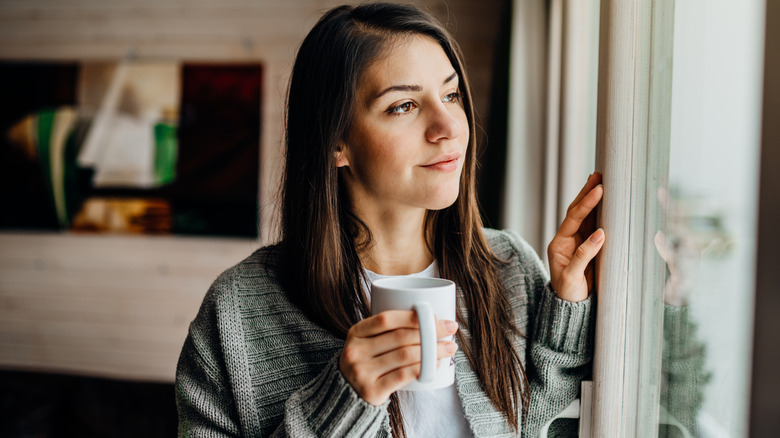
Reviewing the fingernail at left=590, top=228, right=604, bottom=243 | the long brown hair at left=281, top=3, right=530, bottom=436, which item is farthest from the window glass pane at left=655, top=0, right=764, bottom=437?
the long brown hair at left=281, top=3, right=530, bottom=436

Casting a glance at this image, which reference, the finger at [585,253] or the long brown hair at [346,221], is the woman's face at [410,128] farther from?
the finger at [585,253]

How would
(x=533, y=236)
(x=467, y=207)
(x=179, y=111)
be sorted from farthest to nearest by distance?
(x=179, y=111), (x=533, y=236), (x=467, y=207)

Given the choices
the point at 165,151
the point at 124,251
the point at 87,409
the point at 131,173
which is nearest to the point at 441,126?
the point at 87,409

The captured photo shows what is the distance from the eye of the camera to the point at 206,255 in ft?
10.0

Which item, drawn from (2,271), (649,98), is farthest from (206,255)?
(649,98)

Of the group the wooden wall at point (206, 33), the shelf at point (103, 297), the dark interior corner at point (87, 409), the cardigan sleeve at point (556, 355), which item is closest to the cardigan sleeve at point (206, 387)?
the cardigan sleeve at point (556, 355)

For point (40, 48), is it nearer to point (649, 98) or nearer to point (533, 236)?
point (533, 236)

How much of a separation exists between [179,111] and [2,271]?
151 centimetres

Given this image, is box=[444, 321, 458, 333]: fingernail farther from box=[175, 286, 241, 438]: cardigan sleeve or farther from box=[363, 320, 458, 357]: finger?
box=[175, 286, 241, 438]: cardigan sleeve

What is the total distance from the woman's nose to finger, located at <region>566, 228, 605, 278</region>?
267 millimetres

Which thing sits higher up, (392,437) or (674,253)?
(674,253)

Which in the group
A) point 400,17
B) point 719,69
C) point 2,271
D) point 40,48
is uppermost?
point 40,48

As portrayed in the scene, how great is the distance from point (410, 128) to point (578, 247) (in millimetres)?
326

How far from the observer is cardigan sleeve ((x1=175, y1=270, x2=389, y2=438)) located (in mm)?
743
